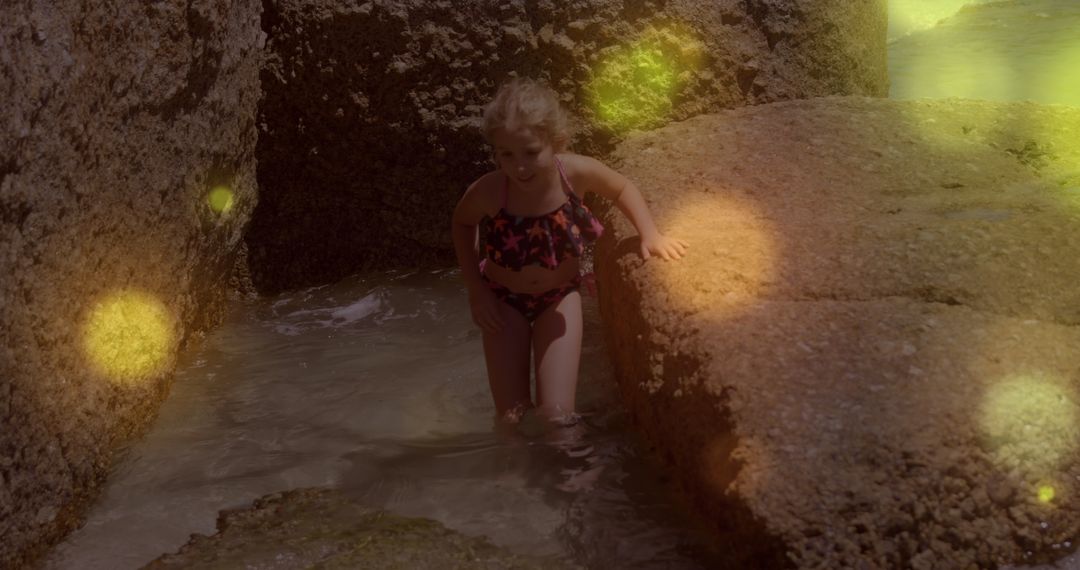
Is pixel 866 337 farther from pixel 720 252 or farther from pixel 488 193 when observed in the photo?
pixel 488 193

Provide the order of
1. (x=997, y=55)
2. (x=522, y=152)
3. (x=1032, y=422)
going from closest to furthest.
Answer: (x=1032, y=422) → (x=522, y=152) → (x=997, y=55)

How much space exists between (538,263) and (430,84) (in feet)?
3.96

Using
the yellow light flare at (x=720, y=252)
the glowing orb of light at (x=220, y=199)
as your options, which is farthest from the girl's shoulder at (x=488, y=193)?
the glowing orb of light at (x=220, y=199)

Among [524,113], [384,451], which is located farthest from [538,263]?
[384,451]

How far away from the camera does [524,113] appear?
2.94 m

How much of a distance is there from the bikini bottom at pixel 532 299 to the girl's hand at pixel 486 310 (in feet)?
0.11

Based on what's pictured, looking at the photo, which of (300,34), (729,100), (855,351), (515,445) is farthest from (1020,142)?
(300,34)

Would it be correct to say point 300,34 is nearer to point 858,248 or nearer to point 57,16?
point 57,16

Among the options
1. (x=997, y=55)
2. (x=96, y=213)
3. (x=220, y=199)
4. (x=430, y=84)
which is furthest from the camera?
(x=997, y=55)

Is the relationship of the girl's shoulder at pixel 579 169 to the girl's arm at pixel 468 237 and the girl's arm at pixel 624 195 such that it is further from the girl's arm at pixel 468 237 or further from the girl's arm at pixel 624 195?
the girl's arm at pixel 468 237

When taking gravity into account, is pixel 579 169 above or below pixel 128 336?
above

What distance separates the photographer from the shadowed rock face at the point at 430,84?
4039 millimetres

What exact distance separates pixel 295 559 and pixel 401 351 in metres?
1.50

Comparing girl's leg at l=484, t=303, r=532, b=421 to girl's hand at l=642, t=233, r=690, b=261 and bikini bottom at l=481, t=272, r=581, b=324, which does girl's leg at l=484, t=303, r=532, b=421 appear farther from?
girl's hand at l=642, t=233, r=690, b=261
